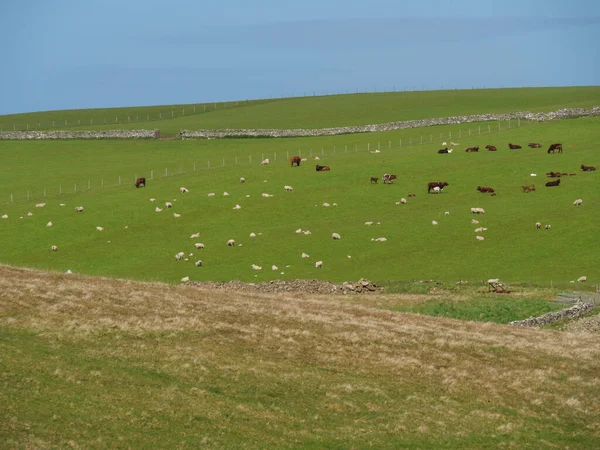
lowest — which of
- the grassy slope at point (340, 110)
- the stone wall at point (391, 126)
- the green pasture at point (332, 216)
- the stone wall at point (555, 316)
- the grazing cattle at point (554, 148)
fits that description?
the stone wall at point (555, 316)

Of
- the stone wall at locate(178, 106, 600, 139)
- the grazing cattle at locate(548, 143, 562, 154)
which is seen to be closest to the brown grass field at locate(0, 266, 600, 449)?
the grazing cattle at locate(548, 143, 562, 154)

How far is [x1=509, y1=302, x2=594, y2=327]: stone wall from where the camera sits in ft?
164

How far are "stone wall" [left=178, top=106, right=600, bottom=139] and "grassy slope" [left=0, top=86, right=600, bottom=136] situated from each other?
613 cm

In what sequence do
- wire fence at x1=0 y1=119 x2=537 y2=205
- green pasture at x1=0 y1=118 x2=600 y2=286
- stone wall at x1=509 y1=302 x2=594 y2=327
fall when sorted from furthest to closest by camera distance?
wire fence at x1=0 y1=119 x2=537 y2=205 → green pasture at x1=0 y1=118 x2=600 y2=286 → stone wall at x1=509 y1=302 x2=594 y2=327

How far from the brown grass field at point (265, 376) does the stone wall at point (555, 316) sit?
400 centimetres

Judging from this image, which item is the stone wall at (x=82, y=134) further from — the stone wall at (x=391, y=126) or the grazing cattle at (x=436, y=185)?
the grazing cattle at (x=436, y=185)

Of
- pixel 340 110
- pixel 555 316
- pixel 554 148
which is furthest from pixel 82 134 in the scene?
pixel 555 316

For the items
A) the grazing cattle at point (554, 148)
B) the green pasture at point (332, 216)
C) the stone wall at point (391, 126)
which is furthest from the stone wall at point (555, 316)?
the stone wall at point (391, 126)

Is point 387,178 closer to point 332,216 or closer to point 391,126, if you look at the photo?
point 332,216

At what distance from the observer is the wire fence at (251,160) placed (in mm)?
97706

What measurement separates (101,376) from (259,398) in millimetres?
4829

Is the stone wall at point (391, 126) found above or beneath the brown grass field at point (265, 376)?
above

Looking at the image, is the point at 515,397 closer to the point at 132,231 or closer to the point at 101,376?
the point at 101,376

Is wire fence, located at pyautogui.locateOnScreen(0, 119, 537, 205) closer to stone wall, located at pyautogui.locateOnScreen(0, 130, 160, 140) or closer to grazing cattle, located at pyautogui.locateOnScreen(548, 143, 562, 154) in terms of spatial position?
grazing cattle, located at pyautogui.locateOnScreen(548, 143, 562, 154)
